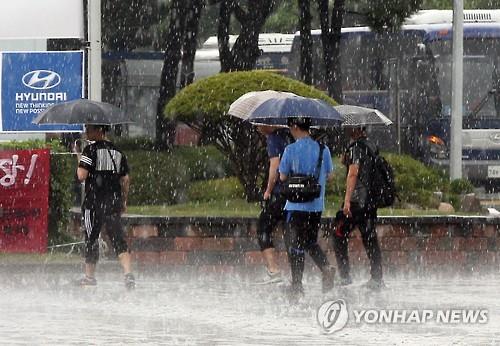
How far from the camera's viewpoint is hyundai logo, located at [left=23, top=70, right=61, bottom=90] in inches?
687

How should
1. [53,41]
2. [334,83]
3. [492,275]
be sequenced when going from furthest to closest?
[334,83] < [53,41] < [492,275]

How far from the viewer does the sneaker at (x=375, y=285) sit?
1415cm

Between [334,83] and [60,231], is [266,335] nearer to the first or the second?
[60,231]

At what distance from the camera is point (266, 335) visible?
36.5 ft

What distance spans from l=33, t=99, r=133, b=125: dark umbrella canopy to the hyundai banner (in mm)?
1759

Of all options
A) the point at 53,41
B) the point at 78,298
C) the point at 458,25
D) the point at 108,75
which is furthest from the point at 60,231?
the point at 108,75

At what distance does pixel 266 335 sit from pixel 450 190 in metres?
9.71

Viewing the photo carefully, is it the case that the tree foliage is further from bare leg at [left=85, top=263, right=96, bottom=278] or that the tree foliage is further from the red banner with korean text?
bare leg at [left=85, top=263, right=96, bottom=278]

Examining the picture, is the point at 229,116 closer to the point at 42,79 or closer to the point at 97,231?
the point at 42,79

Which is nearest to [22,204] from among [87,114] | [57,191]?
[57,191]

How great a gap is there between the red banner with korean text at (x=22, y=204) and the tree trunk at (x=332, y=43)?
39.3 ft

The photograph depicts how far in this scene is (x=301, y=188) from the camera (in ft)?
43.3

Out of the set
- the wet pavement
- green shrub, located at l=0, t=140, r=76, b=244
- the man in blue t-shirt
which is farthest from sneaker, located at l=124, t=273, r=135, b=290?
green shrub, located at l=0, t=140, r=76, b=244

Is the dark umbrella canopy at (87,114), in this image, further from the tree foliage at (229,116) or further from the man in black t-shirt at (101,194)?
the tree foliage at (229,116)
